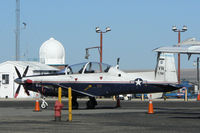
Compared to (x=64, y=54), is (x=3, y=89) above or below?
below

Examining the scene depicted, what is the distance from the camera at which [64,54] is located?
9169cm

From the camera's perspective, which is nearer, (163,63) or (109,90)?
(163,63)

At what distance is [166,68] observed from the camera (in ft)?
87.8

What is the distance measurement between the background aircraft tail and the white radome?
204 feet

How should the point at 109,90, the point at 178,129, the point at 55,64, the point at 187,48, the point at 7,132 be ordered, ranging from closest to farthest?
1. the point at 7,132
2. the point at 178,129
3. the point at 187,48
4. the point at 109,90
5. the point at 55,64

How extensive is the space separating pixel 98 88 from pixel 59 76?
2173 millimetres

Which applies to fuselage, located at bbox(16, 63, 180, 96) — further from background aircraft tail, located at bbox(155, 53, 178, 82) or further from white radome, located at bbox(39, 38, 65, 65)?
white radome, located at bbox(39, 38, 65, 65)

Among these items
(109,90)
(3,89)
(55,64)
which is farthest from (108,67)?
(55,64)

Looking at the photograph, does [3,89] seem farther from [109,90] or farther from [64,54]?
[109,90]

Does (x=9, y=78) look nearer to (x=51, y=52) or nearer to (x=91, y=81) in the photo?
(x=51, y=52)

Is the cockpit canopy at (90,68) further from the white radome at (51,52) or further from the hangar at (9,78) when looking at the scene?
the white radome at (51,52)

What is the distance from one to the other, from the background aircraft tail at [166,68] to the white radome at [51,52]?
204 ft

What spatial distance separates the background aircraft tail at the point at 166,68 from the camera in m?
26.6

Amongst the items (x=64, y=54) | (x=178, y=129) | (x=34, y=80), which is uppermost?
(x=64, y=54)
